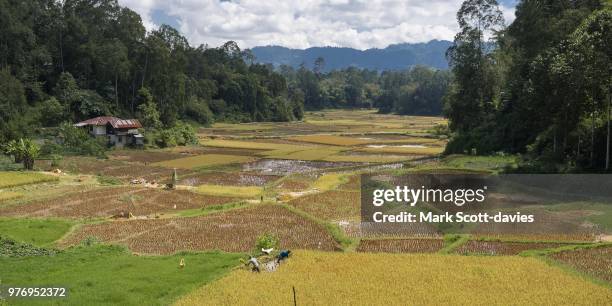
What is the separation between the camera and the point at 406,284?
47.9 ft

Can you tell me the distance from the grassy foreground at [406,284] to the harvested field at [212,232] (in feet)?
13.2

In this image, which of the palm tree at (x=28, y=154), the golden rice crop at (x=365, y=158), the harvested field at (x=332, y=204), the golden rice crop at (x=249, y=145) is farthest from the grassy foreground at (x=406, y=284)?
the golden rice crop at (x=249, y=145)

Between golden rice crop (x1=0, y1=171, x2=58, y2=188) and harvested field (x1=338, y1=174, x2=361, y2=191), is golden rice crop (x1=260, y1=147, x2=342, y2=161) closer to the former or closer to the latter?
harvested field (x1=338, y1=174, x2=361, y2=191)

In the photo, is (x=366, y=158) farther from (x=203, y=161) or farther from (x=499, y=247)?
(x=499, y=247)

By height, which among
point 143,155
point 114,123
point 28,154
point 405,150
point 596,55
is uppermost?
point 596,55

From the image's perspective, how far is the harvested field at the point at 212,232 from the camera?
67.6ft

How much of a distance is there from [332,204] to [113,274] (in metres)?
14.4

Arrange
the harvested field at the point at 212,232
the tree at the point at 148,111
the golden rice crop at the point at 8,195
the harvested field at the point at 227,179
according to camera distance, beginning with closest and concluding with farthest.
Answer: the harvested field at the point at 212,232 < the golden rice crop at the point at 8,195 < the harvested field at the point at 227,179 < the tree at the point at 148,111

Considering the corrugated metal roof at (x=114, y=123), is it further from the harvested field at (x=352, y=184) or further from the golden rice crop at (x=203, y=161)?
the harvested field at (x=352, y=184)

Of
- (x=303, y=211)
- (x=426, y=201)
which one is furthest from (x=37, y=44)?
(x=426, y=201)

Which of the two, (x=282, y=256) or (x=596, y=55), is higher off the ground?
(x=596, y=55)

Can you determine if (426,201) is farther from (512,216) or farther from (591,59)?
(591,59)

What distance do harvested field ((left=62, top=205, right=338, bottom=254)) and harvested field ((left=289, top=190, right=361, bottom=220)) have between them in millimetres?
1425

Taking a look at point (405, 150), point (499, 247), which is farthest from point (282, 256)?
point (405, 150)
